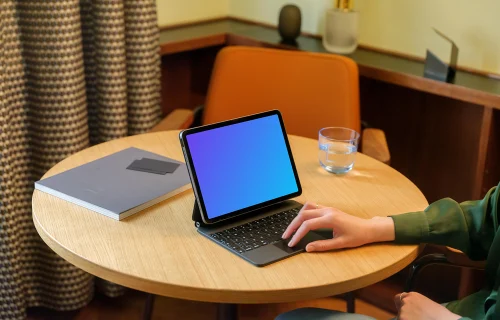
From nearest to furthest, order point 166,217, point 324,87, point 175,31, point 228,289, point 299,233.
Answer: point 228,289, point 299,233, point 166,217, point 324,87, point 175,31

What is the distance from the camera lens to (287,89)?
216cm

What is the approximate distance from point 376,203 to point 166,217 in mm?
471

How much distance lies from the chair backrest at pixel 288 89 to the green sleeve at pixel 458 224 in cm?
72

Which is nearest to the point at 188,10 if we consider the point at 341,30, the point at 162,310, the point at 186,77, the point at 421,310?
the point at 186,77

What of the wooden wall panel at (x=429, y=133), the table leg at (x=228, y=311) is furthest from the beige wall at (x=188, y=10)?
the table leg at (x=228, y=311)

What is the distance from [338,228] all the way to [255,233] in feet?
0.55

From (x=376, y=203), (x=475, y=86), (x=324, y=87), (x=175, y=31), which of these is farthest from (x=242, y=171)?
(x=175, y=31)

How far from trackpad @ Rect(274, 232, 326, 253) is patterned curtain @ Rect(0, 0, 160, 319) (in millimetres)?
963

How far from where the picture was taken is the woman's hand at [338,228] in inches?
50.9

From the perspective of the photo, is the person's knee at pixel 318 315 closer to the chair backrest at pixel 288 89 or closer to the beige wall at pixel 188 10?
the chair backrest at pixel 288 89

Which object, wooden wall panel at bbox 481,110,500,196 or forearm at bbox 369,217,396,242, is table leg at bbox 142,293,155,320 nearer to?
forearm at bbox 369,217,396,242

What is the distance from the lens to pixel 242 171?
142cm

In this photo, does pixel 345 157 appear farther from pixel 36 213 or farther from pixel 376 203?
pixel 36 213

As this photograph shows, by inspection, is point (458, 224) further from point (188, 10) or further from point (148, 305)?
point (188, 10)
